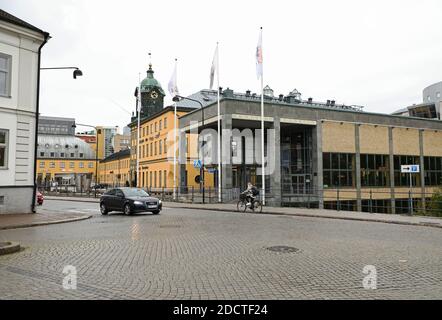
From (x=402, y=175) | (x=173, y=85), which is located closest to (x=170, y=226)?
(x=173, y=85)

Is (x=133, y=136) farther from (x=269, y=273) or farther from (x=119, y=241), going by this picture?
(x=269, y=273)

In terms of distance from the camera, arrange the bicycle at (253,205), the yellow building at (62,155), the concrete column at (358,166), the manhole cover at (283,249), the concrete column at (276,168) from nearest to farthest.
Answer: the manhole cover at (283,249)
the bicycle at (253,205)
the concrete column at (276,168)
the concrete column at (358,166)
the yellow building at (62,155)

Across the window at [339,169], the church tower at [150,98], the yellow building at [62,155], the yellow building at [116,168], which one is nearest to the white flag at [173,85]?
the window at [339,169]

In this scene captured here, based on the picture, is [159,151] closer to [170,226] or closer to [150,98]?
[150,98]

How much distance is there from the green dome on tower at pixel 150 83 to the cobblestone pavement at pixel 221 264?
62.5 m

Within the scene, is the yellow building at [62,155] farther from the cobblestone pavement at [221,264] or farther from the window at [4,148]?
the cobblestone pavement at [221,264]

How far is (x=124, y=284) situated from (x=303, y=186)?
34.4m

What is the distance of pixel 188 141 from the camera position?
57844 millimetres

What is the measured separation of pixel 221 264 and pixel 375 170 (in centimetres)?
3699

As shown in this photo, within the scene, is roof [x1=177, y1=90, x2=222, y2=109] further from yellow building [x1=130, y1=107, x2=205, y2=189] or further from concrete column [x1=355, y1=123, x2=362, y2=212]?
concrete column [x1=355, y1=123, x2=362, y2=212]

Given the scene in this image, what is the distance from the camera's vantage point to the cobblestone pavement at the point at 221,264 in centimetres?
622

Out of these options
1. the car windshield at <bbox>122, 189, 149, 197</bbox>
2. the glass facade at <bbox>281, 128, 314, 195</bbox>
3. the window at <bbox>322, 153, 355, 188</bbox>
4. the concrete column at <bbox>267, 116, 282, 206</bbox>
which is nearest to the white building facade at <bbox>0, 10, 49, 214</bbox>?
the car windshield at <bbox>122, 189, 149, 197</bbox>

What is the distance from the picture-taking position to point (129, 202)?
70.9 ft
